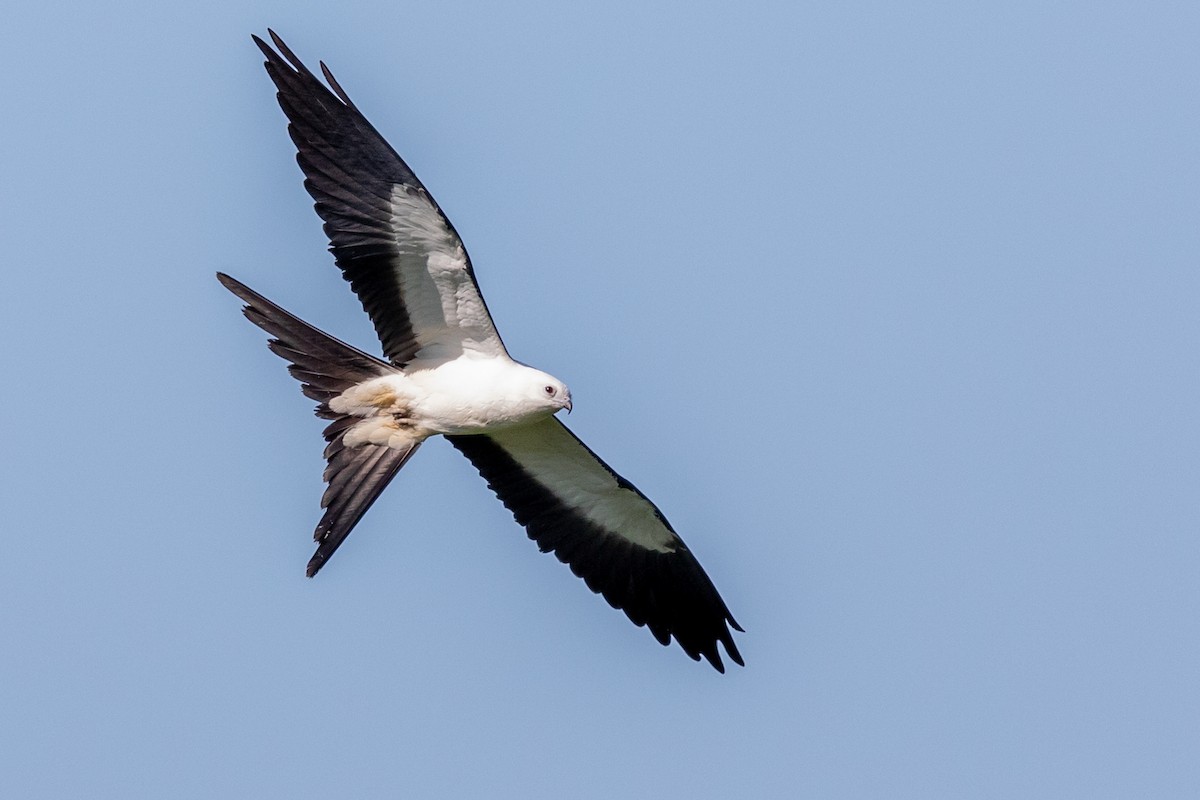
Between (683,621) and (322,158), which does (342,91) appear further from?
(683,621)

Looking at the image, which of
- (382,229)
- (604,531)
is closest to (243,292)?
(382,229)

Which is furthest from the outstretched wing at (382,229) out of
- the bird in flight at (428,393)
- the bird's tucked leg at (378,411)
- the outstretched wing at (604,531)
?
the outstretched wing at (604,531)

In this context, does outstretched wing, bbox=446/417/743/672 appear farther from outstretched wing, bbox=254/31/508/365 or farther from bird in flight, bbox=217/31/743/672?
outstretched wing, bbox=254/31/508/365

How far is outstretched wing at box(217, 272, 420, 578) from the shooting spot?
10969 millimetres

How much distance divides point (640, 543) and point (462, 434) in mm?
1501

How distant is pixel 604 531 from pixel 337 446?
2.02 meters

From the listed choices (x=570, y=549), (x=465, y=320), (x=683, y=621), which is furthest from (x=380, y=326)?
(x=683, y=621)

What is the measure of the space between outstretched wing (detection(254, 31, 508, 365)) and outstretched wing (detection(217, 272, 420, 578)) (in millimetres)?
295

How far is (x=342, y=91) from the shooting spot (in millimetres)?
10523

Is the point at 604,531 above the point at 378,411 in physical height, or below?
below

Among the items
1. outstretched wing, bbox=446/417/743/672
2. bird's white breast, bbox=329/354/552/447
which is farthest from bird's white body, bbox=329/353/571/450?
outstretched wing, bbox=446/417/743/672

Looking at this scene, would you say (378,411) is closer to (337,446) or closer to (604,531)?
(337,446)

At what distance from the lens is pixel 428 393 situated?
36.8 ft

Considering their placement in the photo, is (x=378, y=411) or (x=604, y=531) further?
(x=604, y=531)
